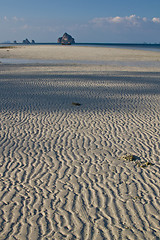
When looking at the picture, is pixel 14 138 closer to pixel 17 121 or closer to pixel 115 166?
pixel 17 121

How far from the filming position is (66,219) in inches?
168

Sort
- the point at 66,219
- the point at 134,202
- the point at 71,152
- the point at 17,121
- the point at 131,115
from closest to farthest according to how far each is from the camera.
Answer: the point at 66,219, the point at 134,202, the point at 71,152, the point at 17,121, the point at 131,115

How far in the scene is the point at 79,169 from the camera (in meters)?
5.88

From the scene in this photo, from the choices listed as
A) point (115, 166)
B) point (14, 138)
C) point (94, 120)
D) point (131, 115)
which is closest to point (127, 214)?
point (115, 166)

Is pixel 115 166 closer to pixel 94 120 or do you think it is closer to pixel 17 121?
pixel 94 120

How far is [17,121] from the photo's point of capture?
9094 millimetres

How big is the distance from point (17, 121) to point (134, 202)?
17.6 feet

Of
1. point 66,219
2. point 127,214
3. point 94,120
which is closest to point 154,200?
point 127,214

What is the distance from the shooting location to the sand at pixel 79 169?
13.6ft

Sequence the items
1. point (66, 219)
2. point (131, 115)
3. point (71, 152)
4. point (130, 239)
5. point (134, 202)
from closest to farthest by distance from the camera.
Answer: point (130, 239), point (66, 219), point (134, 202), point (71, 152), point (131, 115)

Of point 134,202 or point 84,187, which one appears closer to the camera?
point 134,202

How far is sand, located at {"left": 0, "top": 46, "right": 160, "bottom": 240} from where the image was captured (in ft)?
13.6

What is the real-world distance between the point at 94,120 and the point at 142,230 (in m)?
5.47

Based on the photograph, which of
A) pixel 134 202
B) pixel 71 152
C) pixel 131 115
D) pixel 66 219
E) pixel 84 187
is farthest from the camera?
pixel 131 115
